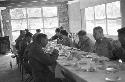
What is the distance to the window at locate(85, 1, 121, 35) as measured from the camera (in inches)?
301

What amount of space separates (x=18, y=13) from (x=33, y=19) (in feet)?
3.54

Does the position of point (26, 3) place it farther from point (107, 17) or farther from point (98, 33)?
point (98, 33)

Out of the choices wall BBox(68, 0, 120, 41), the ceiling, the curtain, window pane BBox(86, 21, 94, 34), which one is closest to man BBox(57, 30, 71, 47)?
wall BBox(68, 0, 120, 41)

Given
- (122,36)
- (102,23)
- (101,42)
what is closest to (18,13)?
(102,23)

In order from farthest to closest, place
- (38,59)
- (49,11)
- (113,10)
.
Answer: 1. (49,11)
2. (113,10)
3. (38,59)

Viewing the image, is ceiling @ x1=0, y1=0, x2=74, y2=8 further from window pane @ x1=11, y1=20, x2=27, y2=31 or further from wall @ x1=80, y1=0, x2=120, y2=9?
wall @ x1=80, y1=0, x2=120, y2=9

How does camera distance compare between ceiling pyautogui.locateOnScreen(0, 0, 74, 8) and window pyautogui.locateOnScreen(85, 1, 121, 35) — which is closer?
window pyautogui.locateOnScreen(85, 1, 121, 35)

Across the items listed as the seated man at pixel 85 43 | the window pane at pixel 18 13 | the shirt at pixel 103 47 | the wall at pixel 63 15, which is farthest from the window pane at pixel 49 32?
the shirt at pixel 103 47

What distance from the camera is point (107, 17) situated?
8.48 meters

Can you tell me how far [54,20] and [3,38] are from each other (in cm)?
374

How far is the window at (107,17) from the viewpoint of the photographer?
301 inches

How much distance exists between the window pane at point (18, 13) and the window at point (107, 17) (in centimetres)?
525

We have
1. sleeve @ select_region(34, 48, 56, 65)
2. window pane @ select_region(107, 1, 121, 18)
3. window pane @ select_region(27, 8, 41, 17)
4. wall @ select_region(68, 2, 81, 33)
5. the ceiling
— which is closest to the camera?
sleeve @ select_region(34, 48, 56, 65)

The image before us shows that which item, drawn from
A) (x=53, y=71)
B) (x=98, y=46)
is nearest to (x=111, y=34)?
(x=98, y=46)
